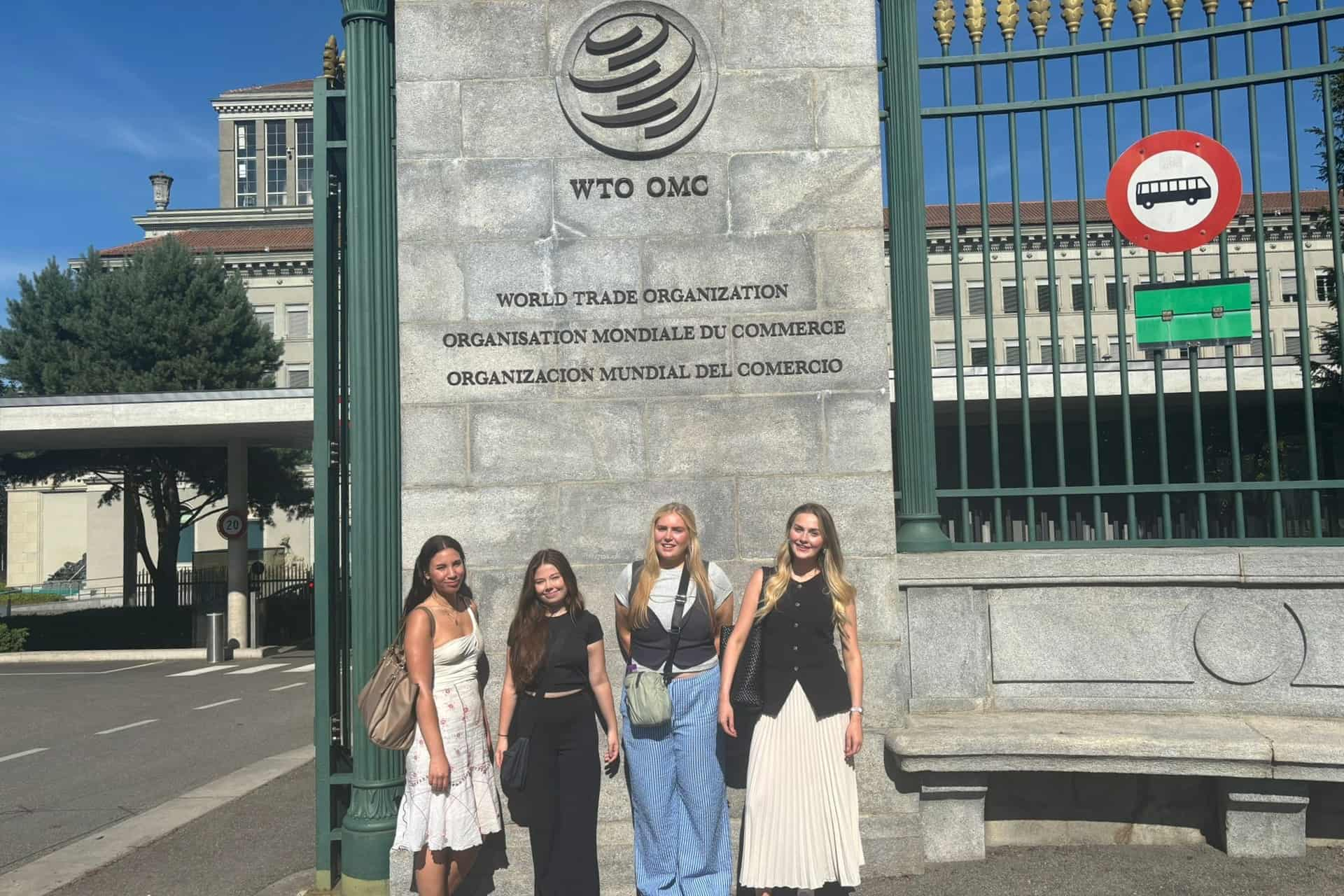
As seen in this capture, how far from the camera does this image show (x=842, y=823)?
4820mm

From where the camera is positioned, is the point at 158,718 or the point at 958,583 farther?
the point at 158,718

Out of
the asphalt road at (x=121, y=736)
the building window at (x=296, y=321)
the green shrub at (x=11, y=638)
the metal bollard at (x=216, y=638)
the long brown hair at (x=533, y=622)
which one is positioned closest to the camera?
the long brown hair at (x=533, y=622)

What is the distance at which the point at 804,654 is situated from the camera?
4.84m

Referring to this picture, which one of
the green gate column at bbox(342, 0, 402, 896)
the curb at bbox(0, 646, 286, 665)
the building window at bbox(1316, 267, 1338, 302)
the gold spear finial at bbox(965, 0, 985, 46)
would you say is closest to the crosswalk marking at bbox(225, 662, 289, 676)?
the curb at bbox(0, 646, 286, 665)

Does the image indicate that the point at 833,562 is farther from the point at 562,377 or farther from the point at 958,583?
the point at 562,377

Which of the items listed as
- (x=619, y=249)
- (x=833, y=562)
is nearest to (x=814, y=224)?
Result: (x=619, y=249)

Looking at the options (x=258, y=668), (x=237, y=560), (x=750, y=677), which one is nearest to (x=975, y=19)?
(x=750, y=677)

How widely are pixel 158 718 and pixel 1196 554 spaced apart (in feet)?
43.1

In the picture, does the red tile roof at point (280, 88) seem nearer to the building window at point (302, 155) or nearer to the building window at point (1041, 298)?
the building window at point (302, 155)

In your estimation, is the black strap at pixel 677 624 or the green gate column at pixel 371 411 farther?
the green gate column at pixel 371 411

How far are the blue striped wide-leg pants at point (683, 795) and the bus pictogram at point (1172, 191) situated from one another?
3377mm

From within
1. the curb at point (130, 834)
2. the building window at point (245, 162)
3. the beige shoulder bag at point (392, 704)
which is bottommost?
the curb at point (130, 834)

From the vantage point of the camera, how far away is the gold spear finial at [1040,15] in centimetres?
585

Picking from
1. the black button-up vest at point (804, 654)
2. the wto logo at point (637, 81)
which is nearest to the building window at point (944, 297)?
the wto logo at point (637, 81)
